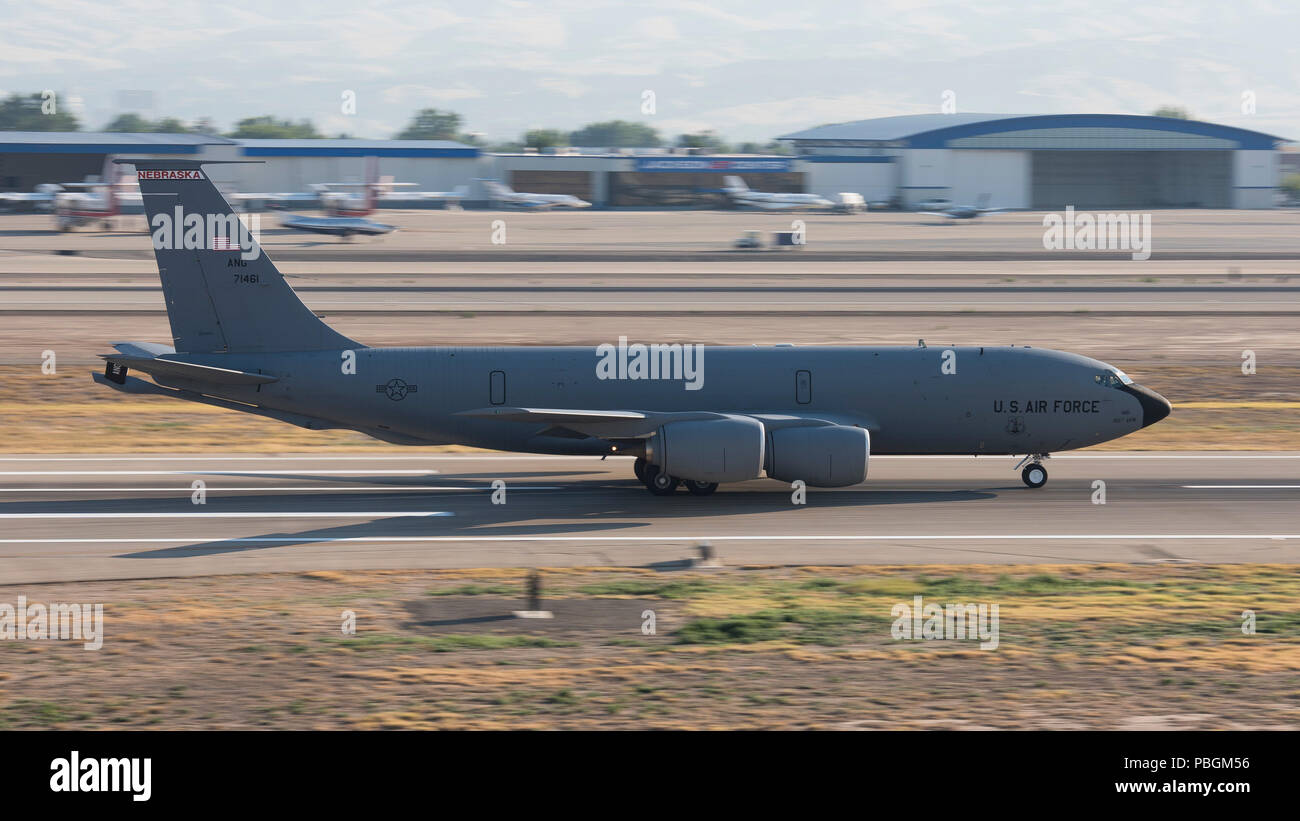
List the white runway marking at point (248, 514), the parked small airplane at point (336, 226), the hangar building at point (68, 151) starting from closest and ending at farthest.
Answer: the white runway marking at point (248, 514) < the parked small airplane at point (336, 226) < the hangar building at point (68, 151)

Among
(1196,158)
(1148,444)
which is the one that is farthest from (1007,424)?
(1196,158)

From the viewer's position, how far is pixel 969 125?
576 ft

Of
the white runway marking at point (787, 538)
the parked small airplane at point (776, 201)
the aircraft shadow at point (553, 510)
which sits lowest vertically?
the white runway marking at point (787, 538)

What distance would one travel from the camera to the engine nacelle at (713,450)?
2692 centimetres

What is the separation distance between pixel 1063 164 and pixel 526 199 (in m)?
77.3

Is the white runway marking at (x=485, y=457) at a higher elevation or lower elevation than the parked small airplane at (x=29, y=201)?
lower

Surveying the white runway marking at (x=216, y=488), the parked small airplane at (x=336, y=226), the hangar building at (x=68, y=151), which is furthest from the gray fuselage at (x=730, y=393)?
the hangar building at (x=68, y=151)

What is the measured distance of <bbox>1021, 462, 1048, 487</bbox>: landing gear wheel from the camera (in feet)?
98.1

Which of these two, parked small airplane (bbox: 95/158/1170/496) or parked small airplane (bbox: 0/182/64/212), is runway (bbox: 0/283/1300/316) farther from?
parked small airplane (bbox: 0/182/64/212)

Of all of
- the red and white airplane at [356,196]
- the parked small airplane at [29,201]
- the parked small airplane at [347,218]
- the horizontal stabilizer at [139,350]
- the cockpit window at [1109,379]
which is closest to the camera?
the horizontal stabilizer at [139,350]

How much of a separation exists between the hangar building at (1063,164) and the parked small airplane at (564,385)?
149641 millimetres

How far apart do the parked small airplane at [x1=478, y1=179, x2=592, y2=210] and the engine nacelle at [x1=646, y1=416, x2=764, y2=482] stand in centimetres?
13337

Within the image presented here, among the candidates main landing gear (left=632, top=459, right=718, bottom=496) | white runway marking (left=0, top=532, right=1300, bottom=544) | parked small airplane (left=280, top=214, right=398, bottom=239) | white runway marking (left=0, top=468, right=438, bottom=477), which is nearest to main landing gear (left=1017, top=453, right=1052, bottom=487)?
white runway marking (left=0, top=532, right=1300, bottom=544)

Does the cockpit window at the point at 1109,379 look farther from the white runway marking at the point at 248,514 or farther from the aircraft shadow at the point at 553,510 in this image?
the white runway marking at the point at 248,514
